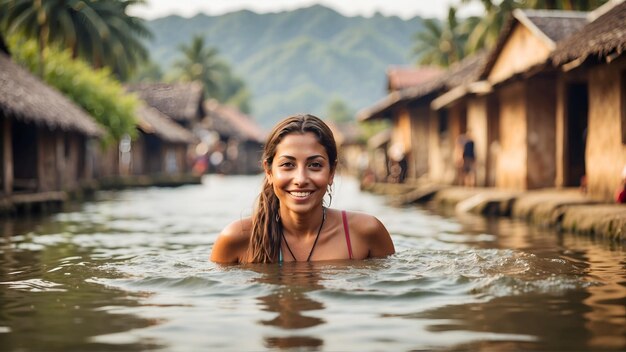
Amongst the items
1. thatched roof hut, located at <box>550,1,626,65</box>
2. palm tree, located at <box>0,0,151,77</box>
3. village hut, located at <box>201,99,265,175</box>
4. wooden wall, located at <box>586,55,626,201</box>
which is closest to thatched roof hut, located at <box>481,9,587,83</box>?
thatched roof hut, located at <box>550,1,626,65</box>

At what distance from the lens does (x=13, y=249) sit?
955 centimetres

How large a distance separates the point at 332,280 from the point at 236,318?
119 centimetres

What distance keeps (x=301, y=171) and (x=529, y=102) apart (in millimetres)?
12990

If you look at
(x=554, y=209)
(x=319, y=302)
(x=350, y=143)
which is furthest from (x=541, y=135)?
(x=350, y=143)

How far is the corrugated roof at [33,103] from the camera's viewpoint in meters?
17.1

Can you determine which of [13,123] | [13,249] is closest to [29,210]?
[13,123]

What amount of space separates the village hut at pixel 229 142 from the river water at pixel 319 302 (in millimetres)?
56195

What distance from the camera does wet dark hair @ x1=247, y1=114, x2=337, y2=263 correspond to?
576cm

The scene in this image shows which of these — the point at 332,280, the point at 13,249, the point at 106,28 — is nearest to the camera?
the point at 332,280

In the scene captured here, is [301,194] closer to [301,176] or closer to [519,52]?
[301,176]

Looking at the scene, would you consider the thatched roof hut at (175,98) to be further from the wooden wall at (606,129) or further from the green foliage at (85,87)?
the wooden wall at (606,129)

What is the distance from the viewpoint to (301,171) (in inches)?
221

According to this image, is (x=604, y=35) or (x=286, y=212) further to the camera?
(x=604, y=35)

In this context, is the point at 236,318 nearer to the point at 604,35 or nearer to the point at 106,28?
the point at 604,35
